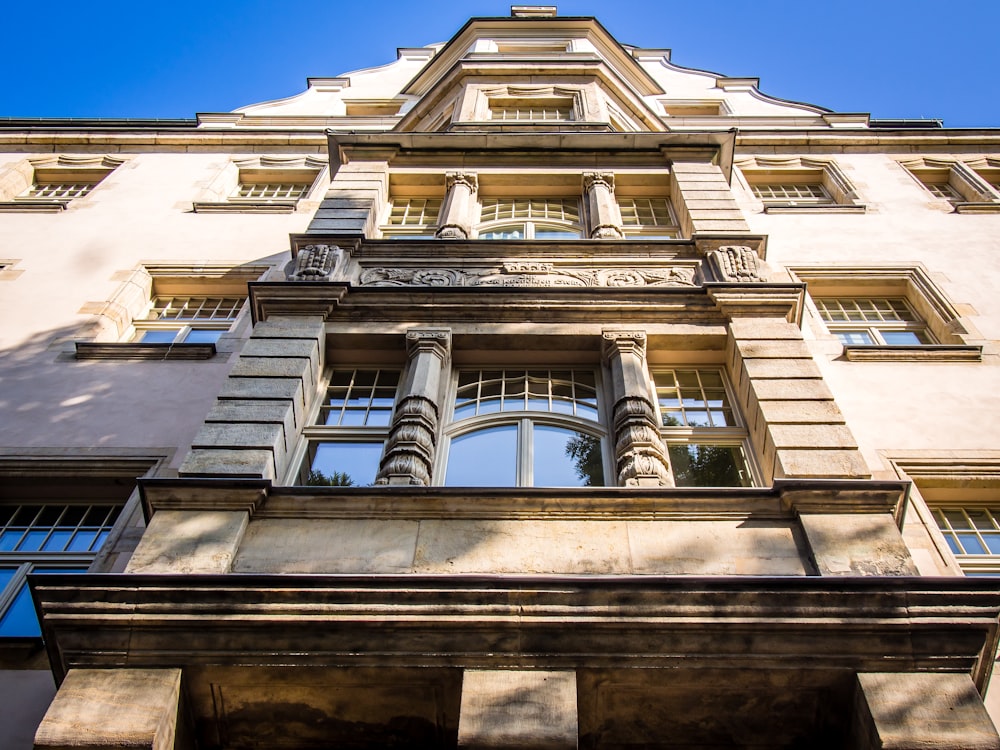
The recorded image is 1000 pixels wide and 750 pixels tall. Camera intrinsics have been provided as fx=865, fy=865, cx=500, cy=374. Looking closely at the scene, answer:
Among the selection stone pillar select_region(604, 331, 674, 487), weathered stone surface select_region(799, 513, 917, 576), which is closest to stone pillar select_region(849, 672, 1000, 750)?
weathered stone surface select_region(799, 513, 917, 576)

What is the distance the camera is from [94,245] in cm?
1538

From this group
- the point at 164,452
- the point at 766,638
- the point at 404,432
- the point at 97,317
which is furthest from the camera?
the point at 97,317

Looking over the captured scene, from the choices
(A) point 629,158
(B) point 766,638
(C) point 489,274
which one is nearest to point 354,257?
(C) point 489,274

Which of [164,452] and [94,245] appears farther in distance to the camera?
[94,245]

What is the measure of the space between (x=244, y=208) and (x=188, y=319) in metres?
3.36

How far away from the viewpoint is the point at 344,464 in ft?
30.4

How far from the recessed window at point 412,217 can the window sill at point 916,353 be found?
671 centimetres

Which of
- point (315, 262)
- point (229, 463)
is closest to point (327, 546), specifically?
point (229, 463)

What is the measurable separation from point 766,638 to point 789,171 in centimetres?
1437

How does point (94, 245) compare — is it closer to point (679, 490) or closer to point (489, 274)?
point (489, 274)

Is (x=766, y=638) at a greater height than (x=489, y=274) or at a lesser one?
lesser

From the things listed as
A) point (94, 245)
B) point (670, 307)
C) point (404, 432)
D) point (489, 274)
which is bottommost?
point (404, 432)

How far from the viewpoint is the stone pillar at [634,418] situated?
840 cm

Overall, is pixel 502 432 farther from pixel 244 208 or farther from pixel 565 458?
pixel 244 208
